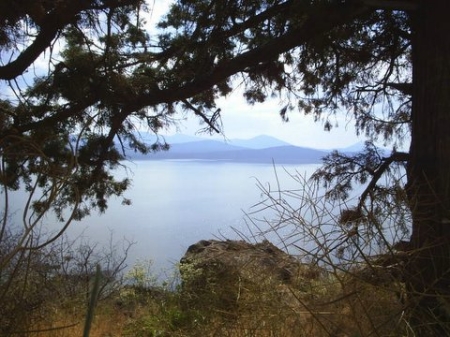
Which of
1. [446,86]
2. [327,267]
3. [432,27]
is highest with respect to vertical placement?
[432,27]

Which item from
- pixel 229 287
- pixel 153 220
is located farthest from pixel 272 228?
pixel 153 220

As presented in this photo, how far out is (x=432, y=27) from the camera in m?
2.65

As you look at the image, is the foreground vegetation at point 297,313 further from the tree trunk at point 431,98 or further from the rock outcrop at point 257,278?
the tree trunk at point 431,98

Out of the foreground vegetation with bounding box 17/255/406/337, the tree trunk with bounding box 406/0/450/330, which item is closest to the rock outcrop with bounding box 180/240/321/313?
the foreground vegetation with bounding box 17/255/406/337

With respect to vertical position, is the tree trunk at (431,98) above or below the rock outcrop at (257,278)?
above

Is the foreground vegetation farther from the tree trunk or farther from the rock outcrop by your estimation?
the tree trunk

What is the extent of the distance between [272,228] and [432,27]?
5.93 ft

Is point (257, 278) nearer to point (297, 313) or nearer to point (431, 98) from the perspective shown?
point (297, 313)

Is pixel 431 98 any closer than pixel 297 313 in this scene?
No

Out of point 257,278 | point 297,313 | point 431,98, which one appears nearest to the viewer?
point 297,313

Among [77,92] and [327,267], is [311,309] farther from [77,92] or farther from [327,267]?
[77,92]

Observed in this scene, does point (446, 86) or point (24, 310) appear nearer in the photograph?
point (24, 310)

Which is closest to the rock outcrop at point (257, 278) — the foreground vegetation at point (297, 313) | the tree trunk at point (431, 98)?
the foreground vegetation at point (297, 313)

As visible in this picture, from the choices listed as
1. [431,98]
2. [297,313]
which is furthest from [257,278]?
[431,98]
